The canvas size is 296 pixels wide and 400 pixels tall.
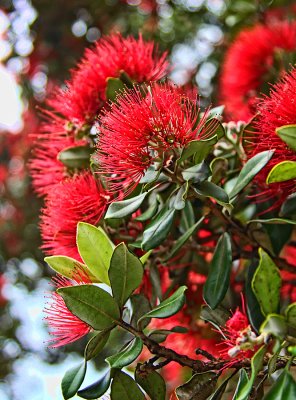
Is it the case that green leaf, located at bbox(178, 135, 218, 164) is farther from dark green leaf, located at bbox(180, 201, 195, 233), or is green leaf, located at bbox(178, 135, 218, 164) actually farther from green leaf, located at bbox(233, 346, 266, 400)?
green leaf, located at bbox(233, 346, 266, 400)

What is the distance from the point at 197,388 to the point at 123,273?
0.20 meters

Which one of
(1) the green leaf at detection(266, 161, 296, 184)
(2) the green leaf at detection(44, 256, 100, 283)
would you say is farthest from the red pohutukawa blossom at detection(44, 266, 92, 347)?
(1) the green leaf at detection(266, 161, 296, 184)

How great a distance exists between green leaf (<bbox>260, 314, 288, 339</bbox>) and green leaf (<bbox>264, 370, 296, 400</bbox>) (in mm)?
49

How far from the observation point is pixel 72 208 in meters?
1.17

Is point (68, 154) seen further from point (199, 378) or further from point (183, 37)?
point (183, 37)

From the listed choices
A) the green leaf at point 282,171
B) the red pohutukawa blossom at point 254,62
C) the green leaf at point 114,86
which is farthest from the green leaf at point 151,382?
the red pohutukawa blossom at point 254,62

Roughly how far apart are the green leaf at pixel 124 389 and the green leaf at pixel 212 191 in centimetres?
30

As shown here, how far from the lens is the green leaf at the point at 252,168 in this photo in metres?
1.04

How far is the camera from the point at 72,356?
100.0 inches

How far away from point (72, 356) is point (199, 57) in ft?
3.87

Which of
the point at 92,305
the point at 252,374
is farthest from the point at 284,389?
the point at 92,305

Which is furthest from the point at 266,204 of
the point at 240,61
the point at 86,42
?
the point at 86,42

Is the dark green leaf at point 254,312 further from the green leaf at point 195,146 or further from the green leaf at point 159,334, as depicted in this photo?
the green leaf at point 195,146

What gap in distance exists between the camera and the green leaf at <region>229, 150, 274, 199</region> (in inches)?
41.0
